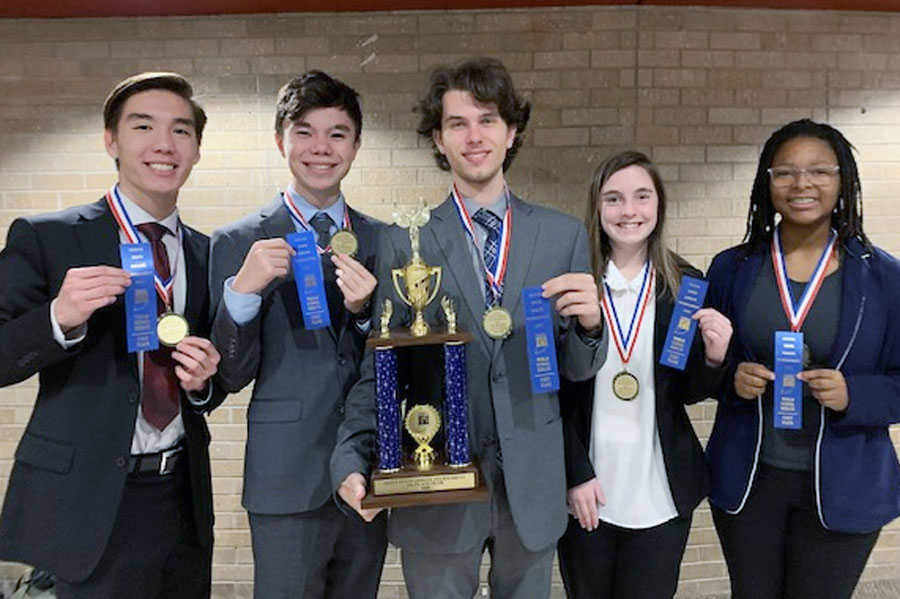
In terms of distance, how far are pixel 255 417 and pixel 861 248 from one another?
6.00 ft

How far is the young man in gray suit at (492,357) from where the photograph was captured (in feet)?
Result: 5.12

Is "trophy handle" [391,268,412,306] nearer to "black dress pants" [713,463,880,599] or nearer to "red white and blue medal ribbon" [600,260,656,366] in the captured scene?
"red white and blue medal ribbon" [600,260,656,366]

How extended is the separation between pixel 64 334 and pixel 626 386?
1.46m

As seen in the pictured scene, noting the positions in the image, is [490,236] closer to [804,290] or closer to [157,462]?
[804,290]

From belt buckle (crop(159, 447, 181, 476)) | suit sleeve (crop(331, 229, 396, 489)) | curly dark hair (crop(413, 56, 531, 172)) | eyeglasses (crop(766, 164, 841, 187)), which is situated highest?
curly dark hair (crop(413, 56, 531, 172))

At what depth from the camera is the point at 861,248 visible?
1853 mm

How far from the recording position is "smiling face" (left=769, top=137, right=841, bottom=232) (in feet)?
6.00

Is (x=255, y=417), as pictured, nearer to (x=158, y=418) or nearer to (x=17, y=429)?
(x=158, y=418)

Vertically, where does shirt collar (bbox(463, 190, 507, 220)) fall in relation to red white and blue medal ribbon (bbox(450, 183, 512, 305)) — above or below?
above

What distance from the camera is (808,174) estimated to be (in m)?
1.84

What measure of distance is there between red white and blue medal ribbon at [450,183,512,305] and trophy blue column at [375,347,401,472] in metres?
0.30

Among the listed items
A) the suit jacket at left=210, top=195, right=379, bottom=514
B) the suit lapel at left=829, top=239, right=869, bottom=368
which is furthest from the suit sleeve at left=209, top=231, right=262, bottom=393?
the suit lapel at left=829, top=239, right=869, bottom=368

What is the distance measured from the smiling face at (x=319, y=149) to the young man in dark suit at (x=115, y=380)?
0.29 meters

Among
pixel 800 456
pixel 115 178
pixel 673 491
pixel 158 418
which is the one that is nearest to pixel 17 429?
pixel 115 178
